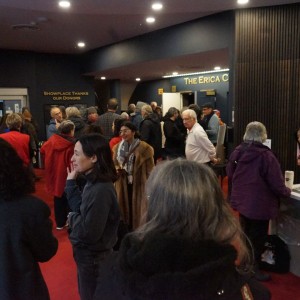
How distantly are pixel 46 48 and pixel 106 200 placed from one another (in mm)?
9306

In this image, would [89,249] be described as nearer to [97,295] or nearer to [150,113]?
[97,295]

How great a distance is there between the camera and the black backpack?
3.61m

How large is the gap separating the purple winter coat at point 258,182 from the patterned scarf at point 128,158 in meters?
1.11

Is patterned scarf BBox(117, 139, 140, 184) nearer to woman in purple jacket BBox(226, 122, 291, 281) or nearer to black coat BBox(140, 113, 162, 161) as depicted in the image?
woman in purple jacket BBox(226, 122, 291, 281)

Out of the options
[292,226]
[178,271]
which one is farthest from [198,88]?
[178,271]

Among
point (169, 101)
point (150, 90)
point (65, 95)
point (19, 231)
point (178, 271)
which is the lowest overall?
point (19, 231)

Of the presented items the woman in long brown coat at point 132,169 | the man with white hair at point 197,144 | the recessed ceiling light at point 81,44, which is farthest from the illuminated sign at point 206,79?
the woman in long brown coat at point 132,169

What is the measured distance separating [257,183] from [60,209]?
2.79 m

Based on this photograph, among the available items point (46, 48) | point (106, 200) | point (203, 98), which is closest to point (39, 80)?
point (46, 48)

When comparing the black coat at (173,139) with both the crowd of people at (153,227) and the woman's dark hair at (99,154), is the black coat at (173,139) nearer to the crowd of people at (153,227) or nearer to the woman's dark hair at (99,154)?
the crowd of people at (153,227)

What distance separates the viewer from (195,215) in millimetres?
1012

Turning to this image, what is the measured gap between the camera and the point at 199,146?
5.04 m

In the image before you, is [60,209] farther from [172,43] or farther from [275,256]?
[172,43]

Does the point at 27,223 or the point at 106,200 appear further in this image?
the point at 106,200
